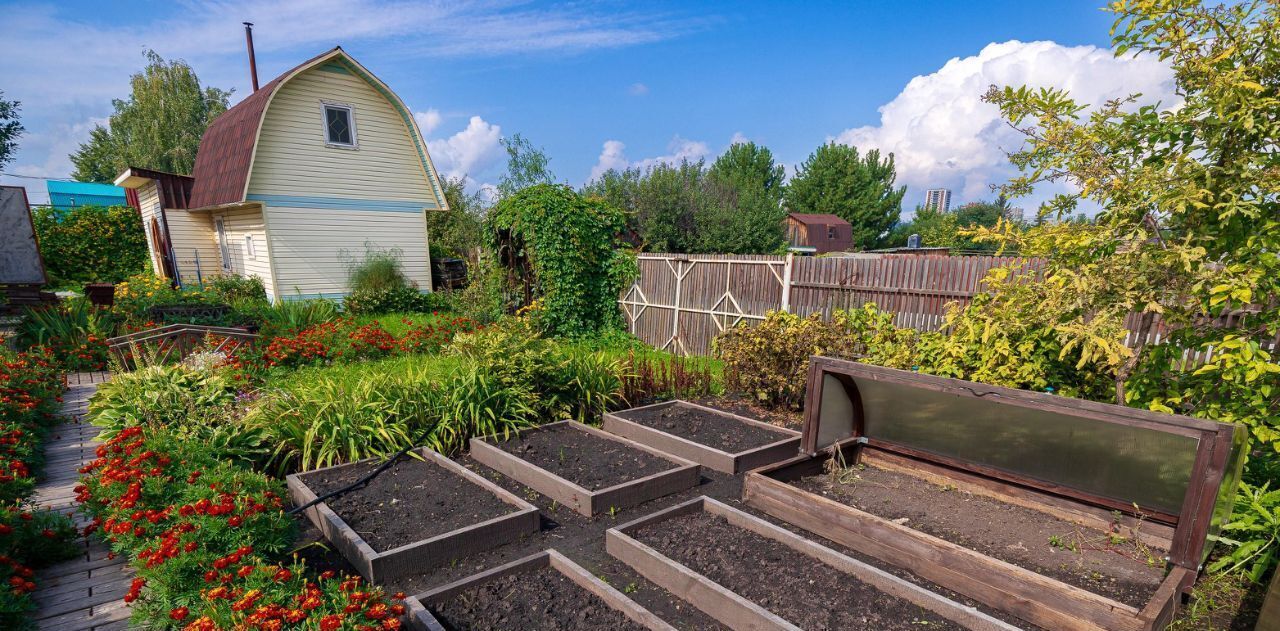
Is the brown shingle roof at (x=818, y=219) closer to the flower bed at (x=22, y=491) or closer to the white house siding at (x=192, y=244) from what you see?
the white house siding at (x=192, y=244)

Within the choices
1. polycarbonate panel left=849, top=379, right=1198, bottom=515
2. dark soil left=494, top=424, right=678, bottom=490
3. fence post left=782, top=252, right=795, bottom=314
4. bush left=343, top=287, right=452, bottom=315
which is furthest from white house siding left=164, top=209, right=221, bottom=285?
polycarbonate panel left=849, top=379, right=1198, bottom=515

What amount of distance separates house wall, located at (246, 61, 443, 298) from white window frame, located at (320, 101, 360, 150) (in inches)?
2.3

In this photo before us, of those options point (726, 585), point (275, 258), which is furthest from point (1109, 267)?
point (275, 258)

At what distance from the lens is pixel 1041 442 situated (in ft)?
12.5

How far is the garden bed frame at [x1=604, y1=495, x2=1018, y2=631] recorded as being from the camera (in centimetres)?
269

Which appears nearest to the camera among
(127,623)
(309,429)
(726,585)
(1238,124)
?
(127,623)

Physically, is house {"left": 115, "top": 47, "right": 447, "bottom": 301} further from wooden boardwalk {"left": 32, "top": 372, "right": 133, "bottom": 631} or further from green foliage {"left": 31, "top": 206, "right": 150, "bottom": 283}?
wooden boardwalk {"left": 32, "top": 372, "right": 133, "bottom": 631}

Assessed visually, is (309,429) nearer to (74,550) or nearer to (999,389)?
(74,550)

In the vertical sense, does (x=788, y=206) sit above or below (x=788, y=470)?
above

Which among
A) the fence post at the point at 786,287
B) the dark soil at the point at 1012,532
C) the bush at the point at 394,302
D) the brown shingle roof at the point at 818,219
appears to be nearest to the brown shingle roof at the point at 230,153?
the bush at the point at 394,302

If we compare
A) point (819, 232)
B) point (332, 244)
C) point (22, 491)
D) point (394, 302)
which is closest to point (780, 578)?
point (22, 491)

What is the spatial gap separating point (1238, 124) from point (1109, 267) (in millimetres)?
908

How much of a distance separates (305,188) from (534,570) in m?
13.1

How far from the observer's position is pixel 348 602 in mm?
2125
